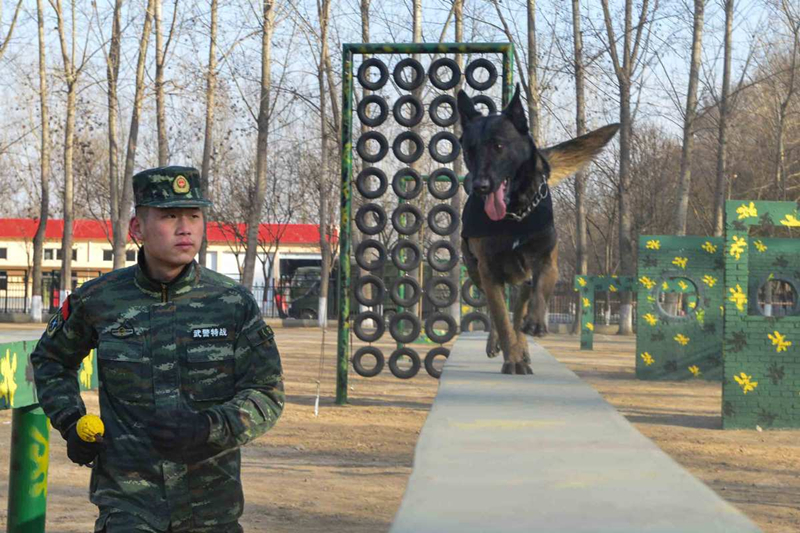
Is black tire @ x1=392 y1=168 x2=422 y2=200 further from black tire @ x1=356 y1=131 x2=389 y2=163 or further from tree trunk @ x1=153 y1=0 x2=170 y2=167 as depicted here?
tree trunk @ x1=153 y1=0 x2=170 y2=167

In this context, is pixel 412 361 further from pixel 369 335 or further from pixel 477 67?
pixel 477 67

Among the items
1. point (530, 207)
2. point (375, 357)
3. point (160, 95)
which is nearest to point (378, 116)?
point (375, 357)

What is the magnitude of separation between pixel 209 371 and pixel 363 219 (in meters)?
11.6

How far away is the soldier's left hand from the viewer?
342cm

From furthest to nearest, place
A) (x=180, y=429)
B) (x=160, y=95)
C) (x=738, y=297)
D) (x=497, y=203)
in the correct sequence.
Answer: (x=160, y=95)
(x=738, y=297)
(x=497, y=203)
(x=180, y=429)

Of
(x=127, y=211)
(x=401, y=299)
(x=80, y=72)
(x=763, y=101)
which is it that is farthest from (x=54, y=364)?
(x=763, y=101)

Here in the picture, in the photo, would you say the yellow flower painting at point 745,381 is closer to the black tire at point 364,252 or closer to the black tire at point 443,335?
the black tire at point 443,335

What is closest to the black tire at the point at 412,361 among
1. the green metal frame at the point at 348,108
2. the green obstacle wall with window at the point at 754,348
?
the green metal frame at the point at 348,108

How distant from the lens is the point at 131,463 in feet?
11.7

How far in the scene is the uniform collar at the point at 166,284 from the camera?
372cm

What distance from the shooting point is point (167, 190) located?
368 cm

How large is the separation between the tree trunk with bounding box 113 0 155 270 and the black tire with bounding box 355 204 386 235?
59.6 feet

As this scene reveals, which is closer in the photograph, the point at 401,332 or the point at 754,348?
the point at 754,348

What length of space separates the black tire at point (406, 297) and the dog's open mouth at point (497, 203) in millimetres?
8728
